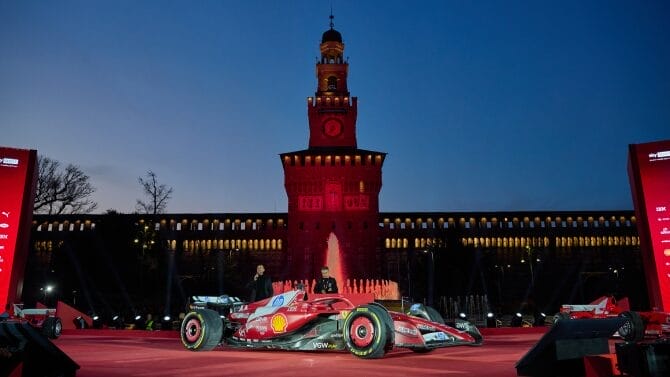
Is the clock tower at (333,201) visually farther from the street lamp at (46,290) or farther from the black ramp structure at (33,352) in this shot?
the black ramp structure at (33,352)

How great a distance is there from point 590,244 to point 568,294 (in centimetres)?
1419

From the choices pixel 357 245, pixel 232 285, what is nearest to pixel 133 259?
pixel 232 285

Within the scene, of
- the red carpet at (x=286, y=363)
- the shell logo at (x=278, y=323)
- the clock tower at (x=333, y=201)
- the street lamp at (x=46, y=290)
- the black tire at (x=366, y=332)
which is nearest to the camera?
the red carpet at (x=286, y=363)

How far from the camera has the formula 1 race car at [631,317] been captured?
11953 mm

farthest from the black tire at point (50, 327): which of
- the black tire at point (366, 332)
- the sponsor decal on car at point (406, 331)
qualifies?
the sponsor decal on car at point (406, 331)

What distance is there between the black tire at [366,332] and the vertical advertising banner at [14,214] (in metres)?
16.6

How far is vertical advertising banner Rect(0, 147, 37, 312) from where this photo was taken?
813 inches

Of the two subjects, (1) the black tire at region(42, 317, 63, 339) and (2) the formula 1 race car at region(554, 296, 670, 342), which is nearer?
(2) the formula 1 race car at region(554, 296, 670, 342)

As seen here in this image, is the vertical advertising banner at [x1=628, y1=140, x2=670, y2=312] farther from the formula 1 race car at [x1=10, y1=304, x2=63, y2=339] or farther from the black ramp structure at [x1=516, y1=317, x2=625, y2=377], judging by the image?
the formula 1 race car at [x1=10, y1=304, x2=63, y2=339]

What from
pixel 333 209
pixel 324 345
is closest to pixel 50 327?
pixel 324 345

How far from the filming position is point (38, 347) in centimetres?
638

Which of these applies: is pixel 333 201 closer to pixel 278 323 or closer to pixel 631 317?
pixel 631 317

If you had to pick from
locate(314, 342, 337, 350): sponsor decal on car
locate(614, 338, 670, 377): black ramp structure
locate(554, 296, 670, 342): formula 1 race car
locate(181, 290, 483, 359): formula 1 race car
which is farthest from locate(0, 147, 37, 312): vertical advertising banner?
locate(614, 338, 670, 377): black ramp structure

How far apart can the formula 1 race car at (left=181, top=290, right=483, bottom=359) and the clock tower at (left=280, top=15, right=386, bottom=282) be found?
157 feet
